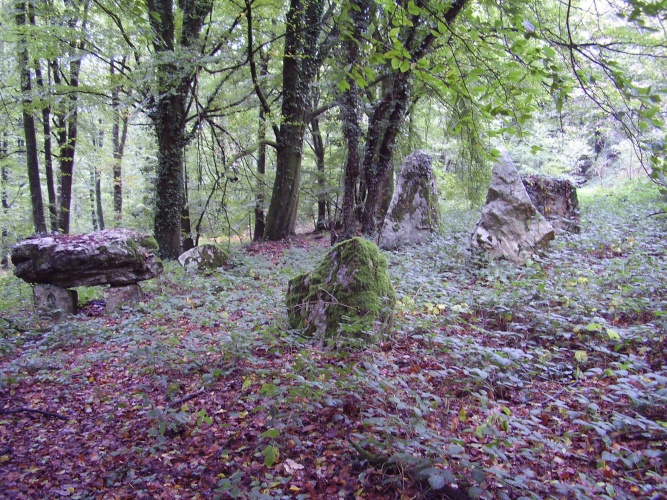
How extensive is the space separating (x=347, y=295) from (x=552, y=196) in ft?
22.7

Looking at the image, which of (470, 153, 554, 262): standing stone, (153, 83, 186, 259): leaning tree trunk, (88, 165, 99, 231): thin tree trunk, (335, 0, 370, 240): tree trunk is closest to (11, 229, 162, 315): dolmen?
(153, 83, 186, 259): leaning tree trunk

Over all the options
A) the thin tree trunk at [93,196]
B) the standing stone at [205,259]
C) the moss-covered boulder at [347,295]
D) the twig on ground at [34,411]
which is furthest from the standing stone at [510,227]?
the thin tree trunk at [93,196]

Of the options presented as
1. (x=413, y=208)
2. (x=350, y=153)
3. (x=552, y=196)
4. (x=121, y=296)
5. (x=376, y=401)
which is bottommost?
(x=121, y=296)

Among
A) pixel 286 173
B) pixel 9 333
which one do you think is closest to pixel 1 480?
pixel 9 333

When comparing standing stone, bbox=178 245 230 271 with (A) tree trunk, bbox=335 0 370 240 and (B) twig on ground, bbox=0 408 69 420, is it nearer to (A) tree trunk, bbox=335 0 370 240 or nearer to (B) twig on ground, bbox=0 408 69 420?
(A) tree trunk, bbox=335 0 370 240

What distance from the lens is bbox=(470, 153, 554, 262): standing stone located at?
22.9 feet

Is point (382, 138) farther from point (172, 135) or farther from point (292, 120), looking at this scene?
point (172, 135)

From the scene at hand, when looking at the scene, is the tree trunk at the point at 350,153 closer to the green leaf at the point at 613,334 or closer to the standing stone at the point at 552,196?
the standing stone at the point at 552,196

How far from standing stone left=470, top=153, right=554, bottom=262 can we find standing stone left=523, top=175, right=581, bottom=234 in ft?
5.31

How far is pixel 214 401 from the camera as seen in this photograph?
3.38 m

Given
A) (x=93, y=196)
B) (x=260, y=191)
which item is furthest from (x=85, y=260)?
(x=93, y=196)

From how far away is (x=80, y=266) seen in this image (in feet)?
23.0

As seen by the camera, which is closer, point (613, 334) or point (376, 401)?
point (376, 401)

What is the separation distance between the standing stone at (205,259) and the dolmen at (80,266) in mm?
1433
